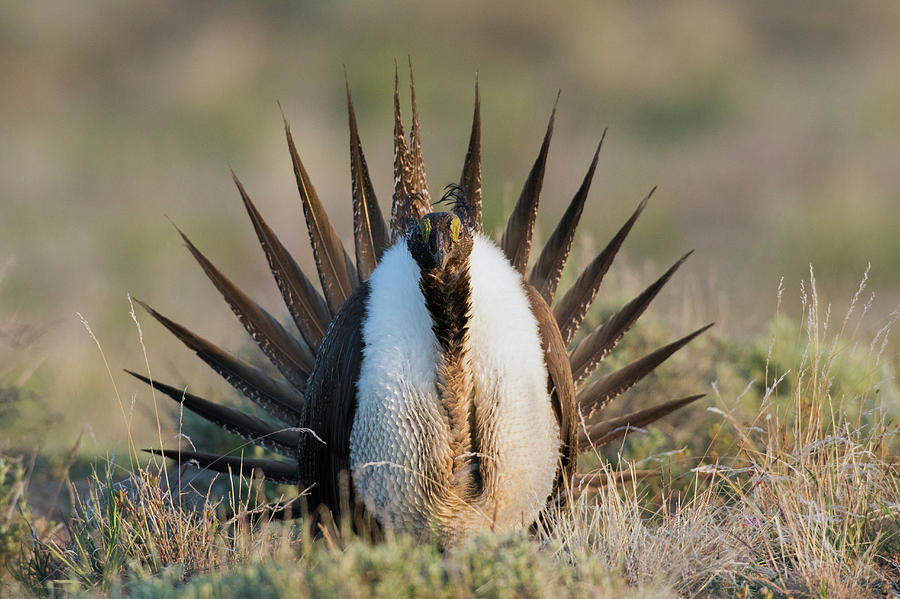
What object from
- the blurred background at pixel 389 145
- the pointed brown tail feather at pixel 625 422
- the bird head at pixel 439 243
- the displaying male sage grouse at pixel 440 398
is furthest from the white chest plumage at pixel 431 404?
the blurred background at pixel 389 145

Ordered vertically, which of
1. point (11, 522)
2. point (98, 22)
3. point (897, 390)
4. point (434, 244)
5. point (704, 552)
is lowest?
point (897, 390)

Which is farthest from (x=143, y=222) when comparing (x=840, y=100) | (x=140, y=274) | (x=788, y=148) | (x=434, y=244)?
(x=434, y=244)

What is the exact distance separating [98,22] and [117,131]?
574 cm

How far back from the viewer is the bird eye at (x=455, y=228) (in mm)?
2695

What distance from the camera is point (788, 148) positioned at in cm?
1173

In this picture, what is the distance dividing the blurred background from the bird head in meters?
2.53

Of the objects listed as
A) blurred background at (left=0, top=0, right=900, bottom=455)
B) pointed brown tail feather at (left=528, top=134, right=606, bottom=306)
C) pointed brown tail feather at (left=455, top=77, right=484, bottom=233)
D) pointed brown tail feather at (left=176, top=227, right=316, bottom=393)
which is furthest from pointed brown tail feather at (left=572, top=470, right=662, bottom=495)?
blurred background at (left=0, top=0, right=900, bottom=455)

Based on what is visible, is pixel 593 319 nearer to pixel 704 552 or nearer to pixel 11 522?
pixel 704 552

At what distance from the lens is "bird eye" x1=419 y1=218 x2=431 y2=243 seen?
2.68 m

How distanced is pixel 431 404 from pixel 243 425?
3.24ft

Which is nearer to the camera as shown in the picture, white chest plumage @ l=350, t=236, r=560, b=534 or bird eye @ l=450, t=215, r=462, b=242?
bird eye @ l=450, t=215, r=462, b=242

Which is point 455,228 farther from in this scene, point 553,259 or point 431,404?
point 553,259

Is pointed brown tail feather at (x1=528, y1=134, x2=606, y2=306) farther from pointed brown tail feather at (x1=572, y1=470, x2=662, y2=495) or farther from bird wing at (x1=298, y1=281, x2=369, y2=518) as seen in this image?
bird wing at (x1=298, y1=281, x2=369, y2=518)

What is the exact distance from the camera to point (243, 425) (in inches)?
138
